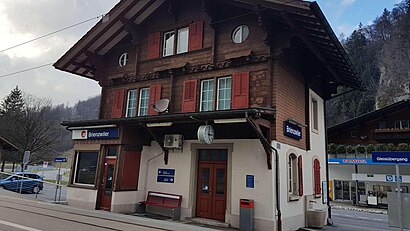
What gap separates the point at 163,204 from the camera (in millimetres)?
12219

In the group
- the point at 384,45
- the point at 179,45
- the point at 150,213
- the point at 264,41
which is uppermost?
the point at 384,45

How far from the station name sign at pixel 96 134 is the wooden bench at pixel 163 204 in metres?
2.91

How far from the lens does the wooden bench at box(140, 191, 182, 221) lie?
1177 centimetres

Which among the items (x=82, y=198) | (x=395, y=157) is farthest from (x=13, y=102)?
(x=395, y=157)

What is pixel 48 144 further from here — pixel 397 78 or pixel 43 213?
pixel 397 78

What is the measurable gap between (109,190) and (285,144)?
24.1 ft

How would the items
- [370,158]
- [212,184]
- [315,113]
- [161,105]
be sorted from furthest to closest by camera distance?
[370,158]
[315,113]
[161,105]
[212,184]

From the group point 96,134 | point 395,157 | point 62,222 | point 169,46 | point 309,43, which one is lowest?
point 62,222

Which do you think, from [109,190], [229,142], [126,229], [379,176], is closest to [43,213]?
[109,190]

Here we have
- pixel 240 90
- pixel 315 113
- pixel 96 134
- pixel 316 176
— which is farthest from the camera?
pixel 315 113

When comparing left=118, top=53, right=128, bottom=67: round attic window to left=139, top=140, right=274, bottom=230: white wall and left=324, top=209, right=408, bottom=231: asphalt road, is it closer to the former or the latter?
left=139, top=140, right=274, bottom=230: white wall

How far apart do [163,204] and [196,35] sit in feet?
23.3

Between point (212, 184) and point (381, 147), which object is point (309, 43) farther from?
point (381, 147)

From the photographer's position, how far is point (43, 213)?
34.0 feet
